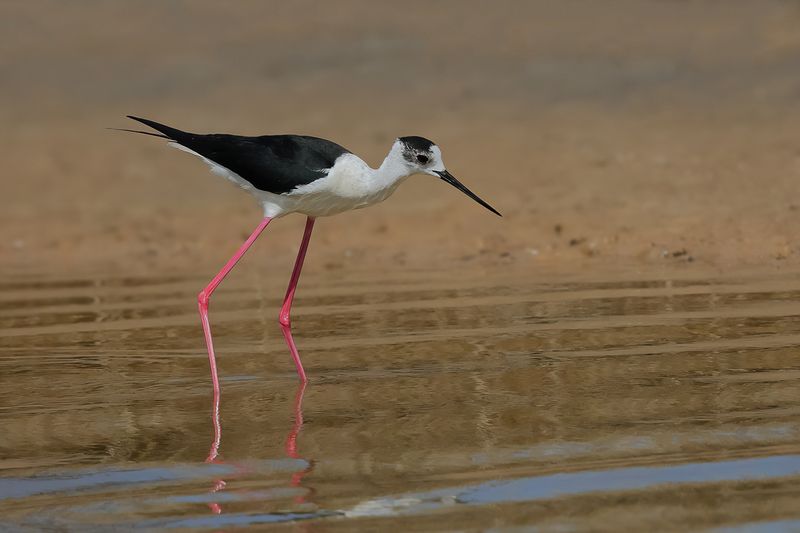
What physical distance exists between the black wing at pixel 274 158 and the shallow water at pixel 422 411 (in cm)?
79

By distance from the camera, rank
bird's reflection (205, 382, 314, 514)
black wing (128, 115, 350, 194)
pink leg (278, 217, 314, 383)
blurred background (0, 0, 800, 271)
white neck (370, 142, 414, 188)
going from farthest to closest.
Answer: blurred background (0, 0, 800, 271)
white neck (370, 142, 414, 188)
black wing (128, 115, 350, 194)
pink leg (278, 217, 314, 383)
bird's reflection (205, 382, 314, 514)

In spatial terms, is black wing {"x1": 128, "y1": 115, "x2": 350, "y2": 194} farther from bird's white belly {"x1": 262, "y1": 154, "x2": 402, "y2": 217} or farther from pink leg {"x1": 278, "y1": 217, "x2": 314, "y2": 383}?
pink leg {"x1": 278, "y1": 217, "x2": 314, "y2": 383}

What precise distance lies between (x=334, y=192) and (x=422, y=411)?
5.96 ft

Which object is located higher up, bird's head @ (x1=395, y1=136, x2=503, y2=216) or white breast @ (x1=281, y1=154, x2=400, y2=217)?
bird's head @ (x1=395, y1=136, x2=503, y2=216)

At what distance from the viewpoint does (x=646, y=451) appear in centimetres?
415

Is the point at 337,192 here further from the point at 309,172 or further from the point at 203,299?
the point at 203,299

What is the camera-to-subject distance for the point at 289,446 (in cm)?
448

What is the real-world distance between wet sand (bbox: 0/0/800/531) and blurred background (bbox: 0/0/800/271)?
4 cm

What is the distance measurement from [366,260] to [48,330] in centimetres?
283

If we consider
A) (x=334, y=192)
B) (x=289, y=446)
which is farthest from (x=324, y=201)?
(x=289, y=446)

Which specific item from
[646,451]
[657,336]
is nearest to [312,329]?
[657,336]

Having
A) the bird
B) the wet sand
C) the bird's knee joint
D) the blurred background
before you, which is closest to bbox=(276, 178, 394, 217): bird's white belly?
the bird

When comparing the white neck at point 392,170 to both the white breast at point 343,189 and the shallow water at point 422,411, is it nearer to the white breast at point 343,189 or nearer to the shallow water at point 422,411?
the white breast at point 343,189

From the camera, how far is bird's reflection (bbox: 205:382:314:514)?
12.8ft
